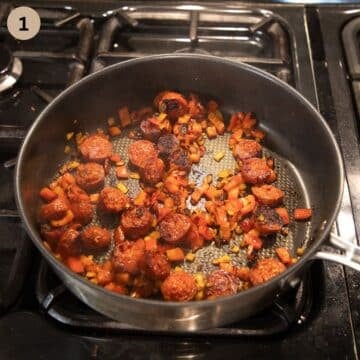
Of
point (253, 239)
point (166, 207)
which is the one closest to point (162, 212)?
point (166, 207)

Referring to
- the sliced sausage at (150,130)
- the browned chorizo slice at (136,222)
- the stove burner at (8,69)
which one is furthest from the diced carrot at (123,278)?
the stove burner at (8,69)

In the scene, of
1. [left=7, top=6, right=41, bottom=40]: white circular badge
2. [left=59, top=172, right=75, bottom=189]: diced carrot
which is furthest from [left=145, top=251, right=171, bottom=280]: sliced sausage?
[left=7, top=6, right=41, bottom=40]: white circular badge

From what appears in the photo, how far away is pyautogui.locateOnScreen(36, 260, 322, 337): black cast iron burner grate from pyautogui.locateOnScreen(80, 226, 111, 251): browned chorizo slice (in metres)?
0.11

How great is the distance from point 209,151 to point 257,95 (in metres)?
0.20

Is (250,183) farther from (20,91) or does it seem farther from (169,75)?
(20,91)

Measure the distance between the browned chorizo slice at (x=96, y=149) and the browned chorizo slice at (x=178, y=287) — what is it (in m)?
0.40

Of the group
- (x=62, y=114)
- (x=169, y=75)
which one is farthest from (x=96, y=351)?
(x=169, y=75)

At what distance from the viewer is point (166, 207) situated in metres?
1.20

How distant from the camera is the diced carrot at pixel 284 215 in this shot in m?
1.19

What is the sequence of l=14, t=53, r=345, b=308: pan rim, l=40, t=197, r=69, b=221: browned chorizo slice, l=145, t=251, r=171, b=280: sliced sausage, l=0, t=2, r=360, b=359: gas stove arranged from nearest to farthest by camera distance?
l=14, t=53, r=345, b=308: pan rim, l=0, t=2, r=360, b=359: gas stove, l=145, t=251, r=171, b=280: sliced sausage, l=40, t=197, r=69, b=221: browned chorizo slice

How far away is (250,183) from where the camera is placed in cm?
125

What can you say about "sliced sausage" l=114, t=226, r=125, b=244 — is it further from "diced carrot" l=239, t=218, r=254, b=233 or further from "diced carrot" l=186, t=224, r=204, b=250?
"diced carrot" l=239, t=218, r=254, b=233

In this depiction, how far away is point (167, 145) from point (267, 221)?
0.34 meters

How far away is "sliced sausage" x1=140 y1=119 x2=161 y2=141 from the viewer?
1.33m
